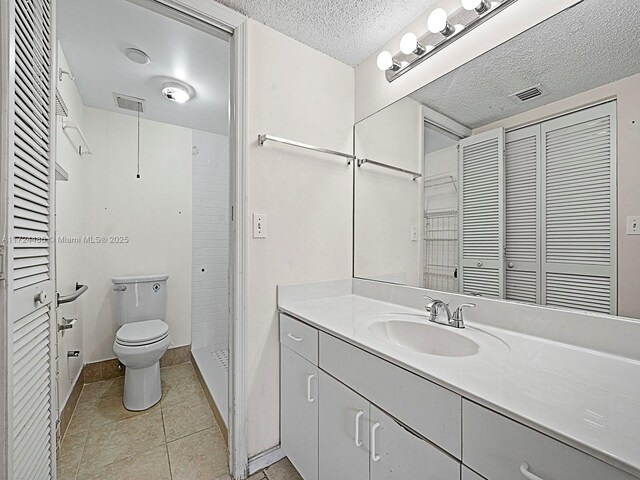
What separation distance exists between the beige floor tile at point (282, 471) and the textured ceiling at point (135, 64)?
7.21ft

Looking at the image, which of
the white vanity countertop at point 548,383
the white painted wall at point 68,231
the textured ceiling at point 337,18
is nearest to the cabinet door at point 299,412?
the white vanity countertop at point 548,383

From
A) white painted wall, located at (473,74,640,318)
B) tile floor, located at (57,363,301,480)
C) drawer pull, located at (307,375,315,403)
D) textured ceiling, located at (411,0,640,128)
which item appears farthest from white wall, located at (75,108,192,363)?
white painted wall, located at (473,74,640,318)

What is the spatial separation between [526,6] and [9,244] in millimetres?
1780

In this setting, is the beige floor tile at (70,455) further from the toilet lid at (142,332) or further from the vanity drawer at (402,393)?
the vanity drawer at (402,393)

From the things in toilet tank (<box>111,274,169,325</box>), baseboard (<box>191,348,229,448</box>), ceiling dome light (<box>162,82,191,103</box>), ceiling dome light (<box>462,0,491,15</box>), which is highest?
ceiling dome light (<box>162,82,191,103</box>)

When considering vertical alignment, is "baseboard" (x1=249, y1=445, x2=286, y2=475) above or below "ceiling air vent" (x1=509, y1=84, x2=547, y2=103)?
below

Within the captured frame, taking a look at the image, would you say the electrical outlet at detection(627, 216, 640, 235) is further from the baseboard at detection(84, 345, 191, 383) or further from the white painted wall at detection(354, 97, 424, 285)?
the baseboard at detection(84, 345, 191, 383)

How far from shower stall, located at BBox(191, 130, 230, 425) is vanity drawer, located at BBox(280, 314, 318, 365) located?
141 cm

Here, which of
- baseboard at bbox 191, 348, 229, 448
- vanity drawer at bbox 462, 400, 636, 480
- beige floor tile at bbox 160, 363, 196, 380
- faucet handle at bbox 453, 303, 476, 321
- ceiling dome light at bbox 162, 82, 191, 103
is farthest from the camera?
beige floor tile at bbox 160, 363, 196, 380

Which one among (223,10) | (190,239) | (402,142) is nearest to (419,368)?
(402,142)

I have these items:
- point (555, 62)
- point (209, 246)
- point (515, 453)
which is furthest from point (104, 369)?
point (555, 62)

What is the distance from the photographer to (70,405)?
175 centimetres

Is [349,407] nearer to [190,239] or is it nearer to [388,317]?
[388,317]

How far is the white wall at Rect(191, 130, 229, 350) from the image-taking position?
2.66 metres
